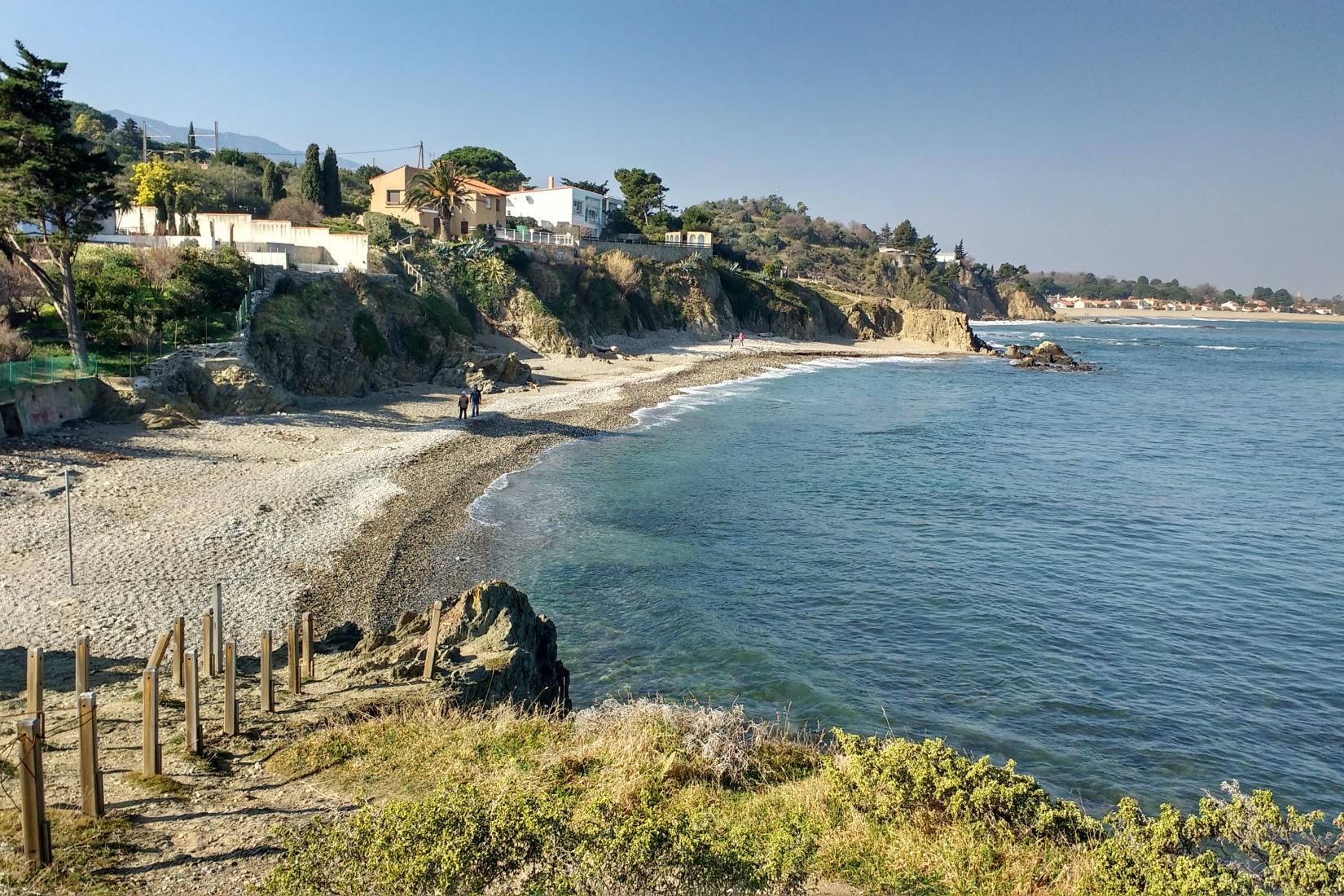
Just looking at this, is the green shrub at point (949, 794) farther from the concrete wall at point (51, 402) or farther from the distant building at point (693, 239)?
the distant building at point (693, 239)

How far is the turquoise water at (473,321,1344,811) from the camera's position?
569 inches

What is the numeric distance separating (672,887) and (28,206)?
29.8m

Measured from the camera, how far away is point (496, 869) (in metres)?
6.72

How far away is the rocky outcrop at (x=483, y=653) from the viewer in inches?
467

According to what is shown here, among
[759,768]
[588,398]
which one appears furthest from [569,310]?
[759,768]

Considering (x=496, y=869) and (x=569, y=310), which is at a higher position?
(x=569, y=310)

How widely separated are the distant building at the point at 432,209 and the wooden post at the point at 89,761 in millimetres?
63091

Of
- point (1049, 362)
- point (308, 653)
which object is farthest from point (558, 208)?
point (308, 653)

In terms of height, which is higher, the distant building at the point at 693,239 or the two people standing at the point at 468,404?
the distant building at the point at 693,239

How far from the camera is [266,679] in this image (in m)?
10.5

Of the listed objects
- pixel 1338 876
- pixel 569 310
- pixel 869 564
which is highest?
pixel 569 310

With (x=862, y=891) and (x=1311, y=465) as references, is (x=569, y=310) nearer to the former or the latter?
(x=1311, y=465)

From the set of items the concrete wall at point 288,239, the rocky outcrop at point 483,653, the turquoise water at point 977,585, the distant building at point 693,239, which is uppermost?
the distant building at point 693,239

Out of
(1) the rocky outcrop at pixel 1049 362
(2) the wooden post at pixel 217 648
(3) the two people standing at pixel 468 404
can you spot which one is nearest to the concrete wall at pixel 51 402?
(3) the two people standing at pixel 468 404
